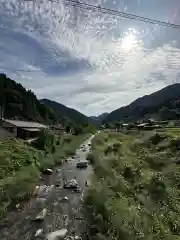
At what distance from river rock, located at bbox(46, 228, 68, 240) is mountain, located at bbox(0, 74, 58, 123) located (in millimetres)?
108891

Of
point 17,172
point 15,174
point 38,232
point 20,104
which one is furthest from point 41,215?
point 20,104

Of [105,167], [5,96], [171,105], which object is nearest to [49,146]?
[105,167]

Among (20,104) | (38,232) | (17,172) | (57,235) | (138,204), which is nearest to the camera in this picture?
(57,235)

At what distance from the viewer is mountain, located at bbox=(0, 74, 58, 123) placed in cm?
13050

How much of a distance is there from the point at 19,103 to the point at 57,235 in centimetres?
12835

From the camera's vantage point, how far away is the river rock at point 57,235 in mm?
14727

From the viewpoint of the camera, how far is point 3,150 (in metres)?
32.9

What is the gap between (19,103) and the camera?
13738cm

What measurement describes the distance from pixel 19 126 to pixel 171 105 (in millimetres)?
163147

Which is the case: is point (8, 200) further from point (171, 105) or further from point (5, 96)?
point (171, 105)

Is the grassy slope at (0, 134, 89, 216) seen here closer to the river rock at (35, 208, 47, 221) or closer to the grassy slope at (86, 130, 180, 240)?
the river rock at (35, 208, 47, 221)

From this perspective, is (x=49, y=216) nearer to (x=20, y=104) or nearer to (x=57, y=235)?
(x=57, y=235)

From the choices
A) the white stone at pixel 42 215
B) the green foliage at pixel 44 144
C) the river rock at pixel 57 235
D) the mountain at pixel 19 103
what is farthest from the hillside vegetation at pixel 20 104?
the river rock at pixel 57 235

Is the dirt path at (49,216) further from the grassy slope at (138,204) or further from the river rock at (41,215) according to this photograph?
the grassy slope at (138,204)
